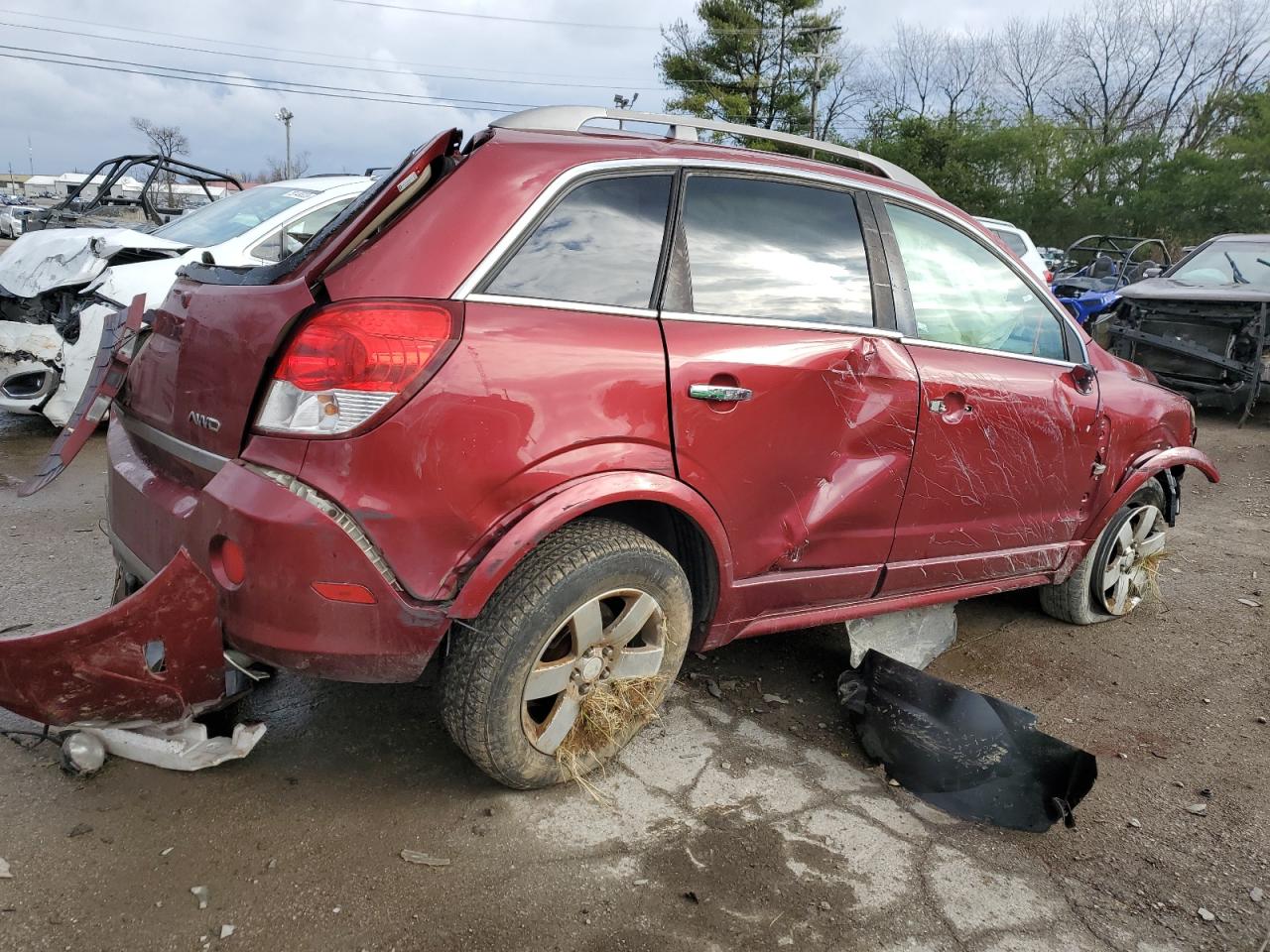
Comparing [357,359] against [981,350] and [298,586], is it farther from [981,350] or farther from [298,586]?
[981,350]

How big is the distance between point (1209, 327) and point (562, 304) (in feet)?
29.9

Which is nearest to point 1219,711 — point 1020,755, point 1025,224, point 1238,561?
point 1020,755

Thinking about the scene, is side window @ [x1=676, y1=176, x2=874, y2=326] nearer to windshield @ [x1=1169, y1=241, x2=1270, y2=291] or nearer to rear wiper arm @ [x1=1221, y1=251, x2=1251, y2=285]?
windshield @ [x1=1169, y1=241, x2=1270, y2=291]

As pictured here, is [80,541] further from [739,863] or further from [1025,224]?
[1025,224]

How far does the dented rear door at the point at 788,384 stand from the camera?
2.62 metres

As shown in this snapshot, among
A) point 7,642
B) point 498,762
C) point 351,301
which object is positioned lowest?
point 498,762

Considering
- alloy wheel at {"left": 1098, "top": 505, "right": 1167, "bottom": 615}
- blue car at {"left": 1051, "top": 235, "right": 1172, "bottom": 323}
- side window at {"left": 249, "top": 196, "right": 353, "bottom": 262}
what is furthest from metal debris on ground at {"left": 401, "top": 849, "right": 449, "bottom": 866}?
blue car at {"left": 1051, "top": 235, "right": 1172, "bottom": 323}

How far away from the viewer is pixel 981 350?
3346 millimetres

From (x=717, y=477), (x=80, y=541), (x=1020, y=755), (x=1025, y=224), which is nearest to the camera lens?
(x=717, y=477)

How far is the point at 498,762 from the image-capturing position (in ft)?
8.01

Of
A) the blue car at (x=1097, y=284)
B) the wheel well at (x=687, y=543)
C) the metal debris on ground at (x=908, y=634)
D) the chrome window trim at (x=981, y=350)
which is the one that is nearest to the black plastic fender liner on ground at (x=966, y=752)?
the metal debris on ground at (x=908, y=634)

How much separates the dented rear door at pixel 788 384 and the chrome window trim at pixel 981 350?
10 cm

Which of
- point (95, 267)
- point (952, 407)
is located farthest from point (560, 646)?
point (95, 267)

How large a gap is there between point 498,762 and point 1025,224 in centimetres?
3289
